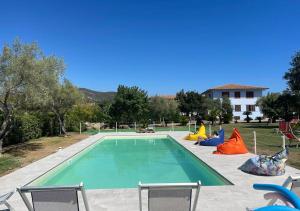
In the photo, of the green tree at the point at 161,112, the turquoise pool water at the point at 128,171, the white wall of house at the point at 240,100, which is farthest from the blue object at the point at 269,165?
the white wall of house at the point at 240,100

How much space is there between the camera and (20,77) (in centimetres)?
1435

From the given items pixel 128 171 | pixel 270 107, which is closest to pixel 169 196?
pixel 128 171

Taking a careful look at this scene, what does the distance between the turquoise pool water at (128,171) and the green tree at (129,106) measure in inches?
805

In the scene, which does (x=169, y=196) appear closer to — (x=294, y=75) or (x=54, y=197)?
(x=54, y=197)

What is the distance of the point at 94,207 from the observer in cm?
688

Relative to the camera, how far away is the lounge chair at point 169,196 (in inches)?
177

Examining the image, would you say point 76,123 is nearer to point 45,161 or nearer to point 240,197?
point 45,161

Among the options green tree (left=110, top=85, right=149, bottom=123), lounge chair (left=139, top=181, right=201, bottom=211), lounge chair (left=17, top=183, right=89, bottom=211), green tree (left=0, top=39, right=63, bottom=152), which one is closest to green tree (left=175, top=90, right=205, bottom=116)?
green tree (left=110, top=85, right=149, bottom=123)

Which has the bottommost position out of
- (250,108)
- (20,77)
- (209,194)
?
(209,194)

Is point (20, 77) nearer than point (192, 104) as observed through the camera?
Yes

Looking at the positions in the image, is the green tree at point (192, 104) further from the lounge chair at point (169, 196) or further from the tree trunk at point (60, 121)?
the lounge chair at point (169, 196)

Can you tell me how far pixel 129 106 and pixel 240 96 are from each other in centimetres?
2963

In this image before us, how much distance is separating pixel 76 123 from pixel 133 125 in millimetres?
7754

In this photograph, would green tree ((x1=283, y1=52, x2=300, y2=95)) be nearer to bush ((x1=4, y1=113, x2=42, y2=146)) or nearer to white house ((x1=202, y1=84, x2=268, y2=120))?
bush ((x1=4, y1=113, x2=42, y2=146))
